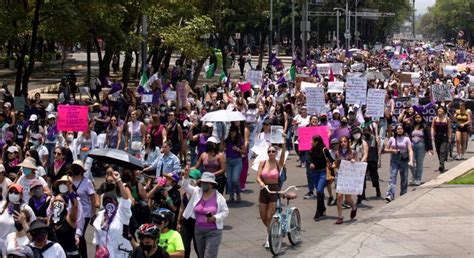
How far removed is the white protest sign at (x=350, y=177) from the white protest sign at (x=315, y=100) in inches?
341

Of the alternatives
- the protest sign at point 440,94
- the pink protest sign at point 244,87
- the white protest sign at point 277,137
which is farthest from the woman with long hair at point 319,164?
the pink protest sign at point 244,87

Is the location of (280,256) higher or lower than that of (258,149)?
lower

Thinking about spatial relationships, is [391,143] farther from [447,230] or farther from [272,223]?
[272,223]

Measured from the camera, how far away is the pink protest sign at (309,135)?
51.1ft

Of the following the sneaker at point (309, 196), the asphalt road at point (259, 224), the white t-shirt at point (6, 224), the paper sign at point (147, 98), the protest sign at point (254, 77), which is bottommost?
the asphalt road at point (259, 224)

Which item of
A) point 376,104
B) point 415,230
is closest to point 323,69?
point 376,104

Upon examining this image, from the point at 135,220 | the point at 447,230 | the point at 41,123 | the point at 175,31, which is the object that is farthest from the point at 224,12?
the point at 135,220

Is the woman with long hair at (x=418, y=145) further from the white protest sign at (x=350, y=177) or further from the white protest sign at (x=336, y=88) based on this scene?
the white protest sign at (x=336, y=88)

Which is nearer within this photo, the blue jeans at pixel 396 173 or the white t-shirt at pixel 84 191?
the white t-shirt at pixel 84 191

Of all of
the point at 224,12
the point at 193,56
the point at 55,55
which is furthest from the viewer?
the point at 55,55

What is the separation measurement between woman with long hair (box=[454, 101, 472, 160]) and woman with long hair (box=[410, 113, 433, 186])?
3.41 m

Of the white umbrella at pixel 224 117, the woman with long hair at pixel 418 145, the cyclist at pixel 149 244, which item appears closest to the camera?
the cyclist at pixel 149 244

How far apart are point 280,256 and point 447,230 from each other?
8.50 feet

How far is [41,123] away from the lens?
18906mm
